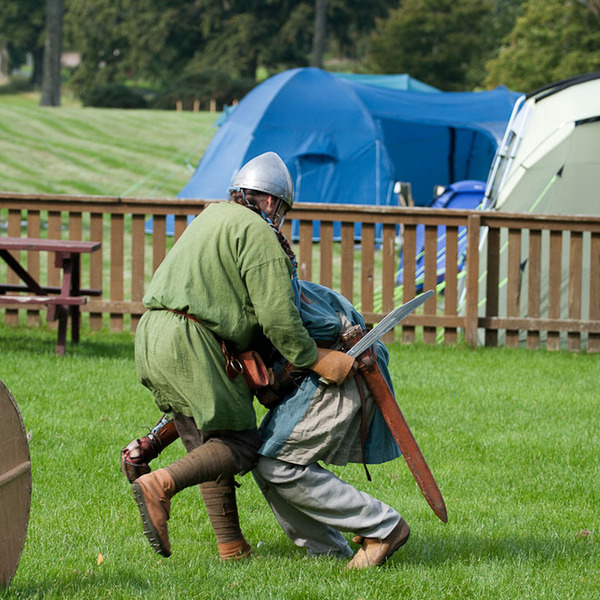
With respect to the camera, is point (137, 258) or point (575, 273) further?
point (137, 258)

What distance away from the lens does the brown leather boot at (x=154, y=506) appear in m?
3.42

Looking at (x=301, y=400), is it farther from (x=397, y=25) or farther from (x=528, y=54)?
(x=397, y=25)

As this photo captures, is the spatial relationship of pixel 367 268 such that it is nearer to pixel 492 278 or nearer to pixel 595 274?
pixel 492 278

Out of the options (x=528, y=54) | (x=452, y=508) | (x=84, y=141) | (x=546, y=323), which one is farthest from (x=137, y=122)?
(x=452, y=508)

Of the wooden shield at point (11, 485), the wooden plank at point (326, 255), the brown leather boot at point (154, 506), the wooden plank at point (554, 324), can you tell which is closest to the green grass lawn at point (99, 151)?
the wooden plank at point (326, 255)

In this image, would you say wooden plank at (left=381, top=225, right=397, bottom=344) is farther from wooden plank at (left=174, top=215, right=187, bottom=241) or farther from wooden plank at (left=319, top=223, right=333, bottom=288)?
wooden plank at (left=174, top=215, right=187, bottom=241)

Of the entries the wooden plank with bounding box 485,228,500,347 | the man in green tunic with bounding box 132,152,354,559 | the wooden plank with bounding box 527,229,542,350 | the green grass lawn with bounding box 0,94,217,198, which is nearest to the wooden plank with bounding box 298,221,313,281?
the wooden plank with bounding box 485,228,500,347

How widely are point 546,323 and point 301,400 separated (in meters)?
5.37

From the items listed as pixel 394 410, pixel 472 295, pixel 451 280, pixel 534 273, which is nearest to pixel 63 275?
pixel 451 280

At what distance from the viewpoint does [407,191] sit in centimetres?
1593

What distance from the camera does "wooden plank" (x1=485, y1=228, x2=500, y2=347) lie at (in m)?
8.78

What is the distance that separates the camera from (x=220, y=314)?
357 cm

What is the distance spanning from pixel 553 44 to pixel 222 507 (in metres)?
37.1

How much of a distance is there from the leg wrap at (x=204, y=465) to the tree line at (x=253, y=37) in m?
39.3
